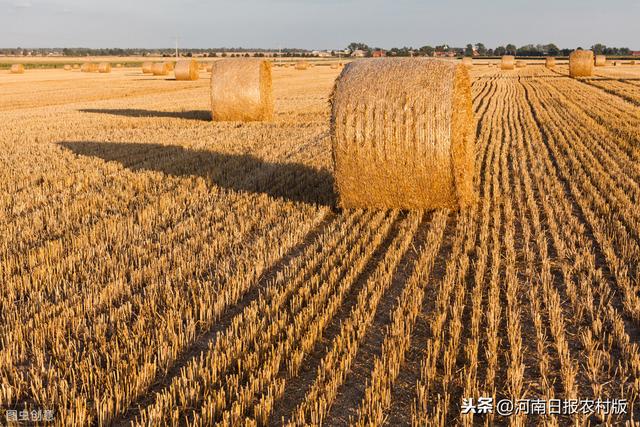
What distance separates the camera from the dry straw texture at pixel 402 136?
323 inches

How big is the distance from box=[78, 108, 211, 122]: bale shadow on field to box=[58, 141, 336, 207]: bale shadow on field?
6.39m

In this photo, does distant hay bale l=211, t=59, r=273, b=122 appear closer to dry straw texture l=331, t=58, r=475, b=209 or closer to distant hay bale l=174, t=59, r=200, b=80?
dry straw texture l=331, t=58, r=475, b=209

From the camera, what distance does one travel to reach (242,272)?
245 inches

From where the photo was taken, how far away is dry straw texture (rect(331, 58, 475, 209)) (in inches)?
323

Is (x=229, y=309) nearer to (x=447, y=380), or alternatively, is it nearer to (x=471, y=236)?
(x=447, y=380)

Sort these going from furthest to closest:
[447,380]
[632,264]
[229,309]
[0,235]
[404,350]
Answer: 1. [0,235]
2. [632,264]
3. [229,309]
4. [404,350]
5. [447,380]

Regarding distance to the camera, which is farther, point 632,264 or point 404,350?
point 632,264

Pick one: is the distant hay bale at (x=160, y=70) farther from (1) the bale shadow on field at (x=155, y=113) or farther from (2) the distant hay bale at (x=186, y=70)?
(1) the bale shadow on field at (x=155, y=113)

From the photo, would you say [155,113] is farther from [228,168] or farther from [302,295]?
[302,295]

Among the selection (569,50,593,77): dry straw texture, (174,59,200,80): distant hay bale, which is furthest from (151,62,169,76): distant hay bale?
(569,50,593,77): dry straw texture

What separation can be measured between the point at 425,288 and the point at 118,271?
3012 millimetres

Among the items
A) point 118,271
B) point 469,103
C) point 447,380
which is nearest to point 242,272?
point 118,271

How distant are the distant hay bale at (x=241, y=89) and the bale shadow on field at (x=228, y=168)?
16.4ft

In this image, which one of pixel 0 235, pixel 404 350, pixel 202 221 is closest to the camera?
pixel 404 350
